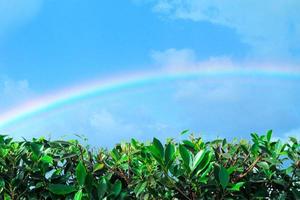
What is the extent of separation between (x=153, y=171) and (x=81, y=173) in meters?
0.51

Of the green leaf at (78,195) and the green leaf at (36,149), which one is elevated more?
the green leaf at (36,149)

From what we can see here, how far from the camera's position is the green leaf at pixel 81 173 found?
11.8 ft

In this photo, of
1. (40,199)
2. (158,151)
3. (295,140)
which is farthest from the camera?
(295,140)

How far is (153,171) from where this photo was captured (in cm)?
369

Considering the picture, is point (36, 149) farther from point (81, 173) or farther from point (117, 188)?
point (117, 188)

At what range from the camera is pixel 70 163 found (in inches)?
158

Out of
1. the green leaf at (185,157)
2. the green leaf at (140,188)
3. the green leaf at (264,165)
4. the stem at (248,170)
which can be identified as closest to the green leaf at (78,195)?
the green leaf at (140,188)

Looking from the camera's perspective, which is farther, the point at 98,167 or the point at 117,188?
the point at 98,167

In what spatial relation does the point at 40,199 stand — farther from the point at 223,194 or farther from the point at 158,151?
the point at 223,194

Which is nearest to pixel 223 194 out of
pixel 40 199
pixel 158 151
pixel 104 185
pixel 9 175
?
pixel 158 151

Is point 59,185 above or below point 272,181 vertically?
below

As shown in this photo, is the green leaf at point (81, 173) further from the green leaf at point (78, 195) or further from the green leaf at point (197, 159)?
the green leaf at point (197, 159)

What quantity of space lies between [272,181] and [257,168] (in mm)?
147

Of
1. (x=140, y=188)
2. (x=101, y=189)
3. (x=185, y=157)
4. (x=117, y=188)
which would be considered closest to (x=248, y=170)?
(x=185, y=157)
